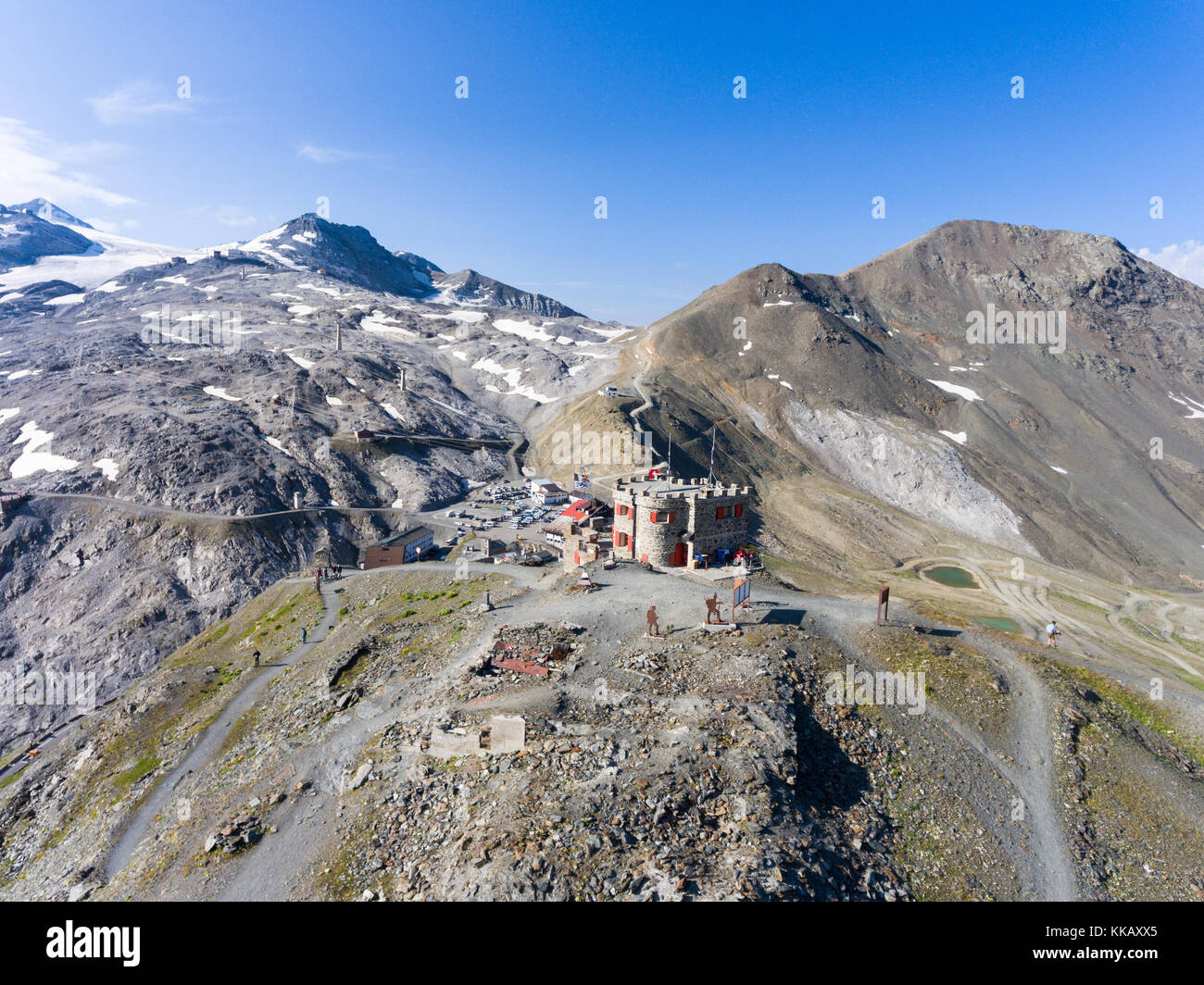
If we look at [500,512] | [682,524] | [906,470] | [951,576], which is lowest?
[951,576]

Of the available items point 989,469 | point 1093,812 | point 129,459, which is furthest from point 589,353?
point 1093,812

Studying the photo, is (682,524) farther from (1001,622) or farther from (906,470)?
(906,470)

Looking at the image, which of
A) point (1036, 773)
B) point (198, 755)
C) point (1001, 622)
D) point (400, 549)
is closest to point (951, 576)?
point (1001, 622)

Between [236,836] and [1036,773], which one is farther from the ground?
[236,836]

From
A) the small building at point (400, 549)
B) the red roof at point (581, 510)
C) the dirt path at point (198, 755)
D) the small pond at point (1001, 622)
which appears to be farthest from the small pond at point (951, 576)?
the dirt path at point (198, 755)

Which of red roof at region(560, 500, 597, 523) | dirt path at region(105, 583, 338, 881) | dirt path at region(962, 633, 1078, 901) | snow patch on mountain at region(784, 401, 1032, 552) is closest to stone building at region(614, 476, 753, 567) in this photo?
dirt path at region(962, 633, 1078, 901)
